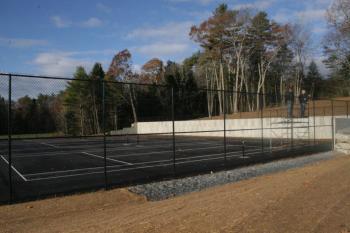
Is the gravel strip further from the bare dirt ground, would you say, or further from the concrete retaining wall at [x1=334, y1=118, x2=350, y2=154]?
the concrete retaining wall at [x1=334, y1=118, x2=350, y2=154]

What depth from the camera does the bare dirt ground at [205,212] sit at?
595cm

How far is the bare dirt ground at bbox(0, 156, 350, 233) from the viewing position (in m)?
5.95

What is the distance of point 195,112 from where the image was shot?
35.0 metres

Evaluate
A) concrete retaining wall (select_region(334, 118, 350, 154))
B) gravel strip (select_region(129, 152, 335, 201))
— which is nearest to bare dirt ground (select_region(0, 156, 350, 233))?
gravel strip (select_region(129, 152, 335, 201))

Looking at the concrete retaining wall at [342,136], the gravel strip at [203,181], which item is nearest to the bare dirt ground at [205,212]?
the gravel strip at [203,181]

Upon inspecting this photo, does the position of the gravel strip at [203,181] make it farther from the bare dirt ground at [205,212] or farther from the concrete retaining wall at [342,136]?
the concrete retaining wall at [342,136]

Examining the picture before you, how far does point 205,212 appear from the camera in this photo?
22.4ft

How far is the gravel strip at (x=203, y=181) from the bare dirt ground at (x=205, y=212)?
0.66m

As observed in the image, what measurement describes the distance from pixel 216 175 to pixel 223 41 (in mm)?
41175

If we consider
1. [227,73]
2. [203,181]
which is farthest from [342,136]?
[227,73]

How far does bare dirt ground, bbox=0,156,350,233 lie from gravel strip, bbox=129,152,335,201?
66cm

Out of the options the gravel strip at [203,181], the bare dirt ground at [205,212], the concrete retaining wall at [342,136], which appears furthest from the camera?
the concrete retaining wall at [342,136]

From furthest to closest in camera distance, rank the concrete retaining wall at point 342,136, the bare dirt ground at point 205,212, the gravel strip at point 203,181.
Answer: the concrete retaining wall at point 342,136 → the gravel strip at point 203,181 → the bare dirt ground at point 205,212

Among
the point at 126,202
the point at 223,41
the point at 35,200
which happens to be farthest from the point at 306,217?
the point at 223,41
